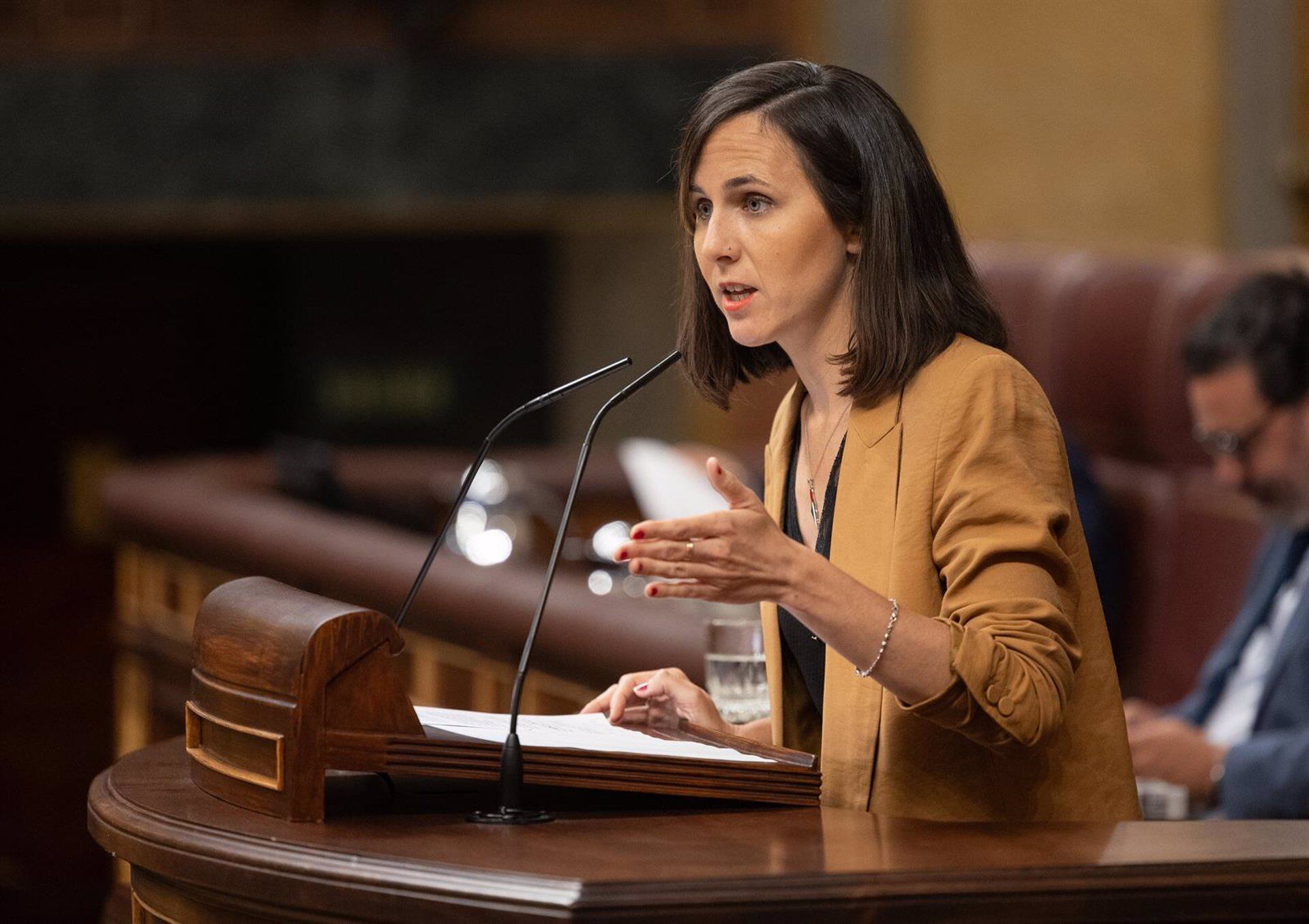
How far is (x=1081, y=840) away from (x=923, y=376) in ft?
1.39

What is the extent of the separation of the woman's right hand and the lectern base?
258 millimetres

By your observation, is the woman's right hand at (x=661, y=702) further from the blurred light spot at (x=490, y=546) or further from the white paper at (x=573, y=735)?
the blurred light spot at (x=490, y=546)

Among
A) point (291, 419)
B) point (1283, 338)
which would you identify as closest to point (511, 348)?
point (291, 419)

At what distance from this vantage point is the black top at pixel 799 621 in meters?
1.71

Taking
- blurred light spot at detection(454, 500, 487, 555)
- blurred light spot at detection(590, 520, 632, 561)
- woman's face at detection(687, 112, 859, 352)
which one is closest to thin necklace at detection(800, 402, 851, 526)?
woman's face at detection(687, 112, 859, 352)

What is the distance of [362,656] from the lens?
1.45 metres

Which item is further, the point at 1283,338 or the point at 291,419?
the point at 291,419

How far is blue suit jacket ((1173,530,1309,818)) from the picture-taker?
269 cm

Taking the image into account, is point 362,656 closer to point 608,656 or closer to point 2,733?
point 608,656

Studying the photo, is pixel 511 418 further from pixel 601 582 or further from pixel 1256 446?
pixel 601 582

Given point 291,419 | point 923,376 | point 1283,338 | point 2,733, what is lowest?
point 2,733

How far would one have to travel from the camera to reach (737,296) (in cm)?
167

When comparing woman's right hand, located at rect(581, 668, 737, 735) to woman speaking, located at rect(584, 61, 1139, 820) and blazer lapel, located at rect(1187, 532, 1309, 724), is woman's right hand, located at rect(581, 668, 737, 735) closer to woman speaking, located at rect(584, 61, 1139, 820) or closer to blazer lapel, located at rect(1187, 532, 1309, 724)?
woman speaking, located at rect(584, 61, 1139, 820)

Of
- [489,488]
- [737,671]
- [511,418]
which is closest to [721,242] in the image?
[511,418]
